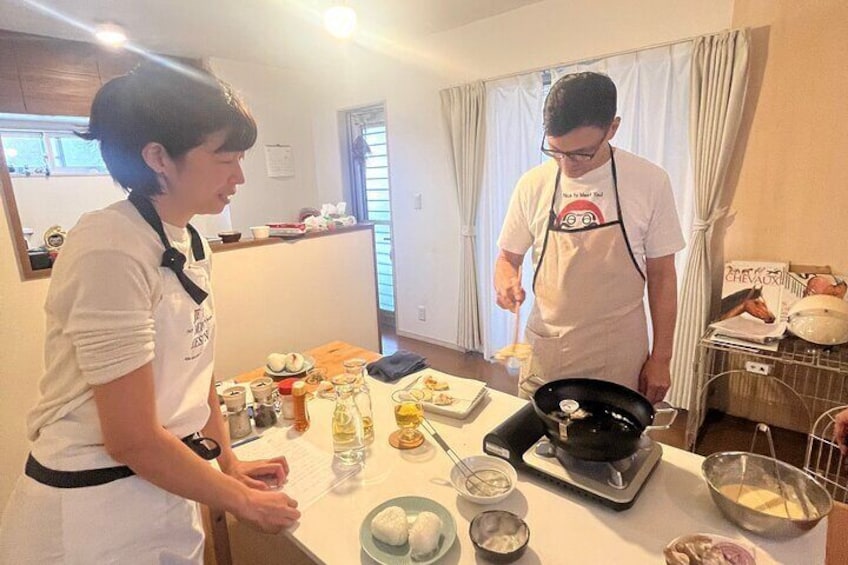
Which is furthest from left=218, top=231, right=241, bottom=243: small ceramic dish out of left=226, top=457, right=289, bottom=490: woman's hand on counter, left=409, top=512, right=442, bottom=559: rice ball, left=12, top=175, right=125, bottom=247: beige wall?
left=12, top=175, right=125, bottom=247: beige wall

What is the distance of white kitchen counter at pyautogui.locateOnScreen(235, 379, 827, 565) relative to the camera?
786 millimetres

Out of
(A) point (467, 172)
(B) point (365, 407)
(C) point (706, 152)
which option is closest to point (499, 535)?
(B) point (365, 407)

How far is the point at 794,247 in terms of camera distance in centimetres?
238

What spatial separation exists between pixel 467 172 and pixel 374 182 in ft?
4.73

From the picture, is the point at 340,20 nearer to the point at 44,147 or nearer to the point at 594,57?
the point at 594,57

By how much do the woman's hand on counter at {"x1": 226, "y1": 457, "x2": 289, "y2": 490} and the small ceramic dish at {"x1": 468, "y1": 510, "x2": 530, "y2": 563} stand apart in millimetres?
445

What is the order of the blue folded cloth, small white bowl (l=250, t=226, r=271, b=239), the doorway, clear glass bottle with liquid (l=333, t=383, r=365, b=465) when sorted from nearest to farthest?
clear glass bottle with liquid (l=333, t=383, r=365, b=465) → the blue folded cloth → small white bowl (l=250, t=226, r=271, b=239) → the doorway

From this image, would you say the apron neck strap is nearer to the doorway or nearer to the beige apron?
the beige apron

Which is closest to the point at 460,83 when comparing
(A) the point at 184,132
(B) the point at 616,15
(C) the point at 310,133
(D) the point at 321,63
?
(B) the point at 616,15

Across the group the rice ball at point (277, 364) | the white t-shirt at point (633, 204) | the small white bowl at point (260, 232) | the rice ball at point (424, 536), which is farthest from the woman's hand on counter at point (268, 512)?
the small white bowl at point (260, 232)

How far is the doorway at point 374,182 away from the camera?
14.9 ft

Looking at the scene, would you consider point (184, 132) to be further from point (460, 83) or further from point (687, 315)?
point (460, 83)

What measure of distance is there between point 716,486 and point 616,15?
2759 mm

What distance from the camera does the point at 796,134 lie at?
229 centimetres
